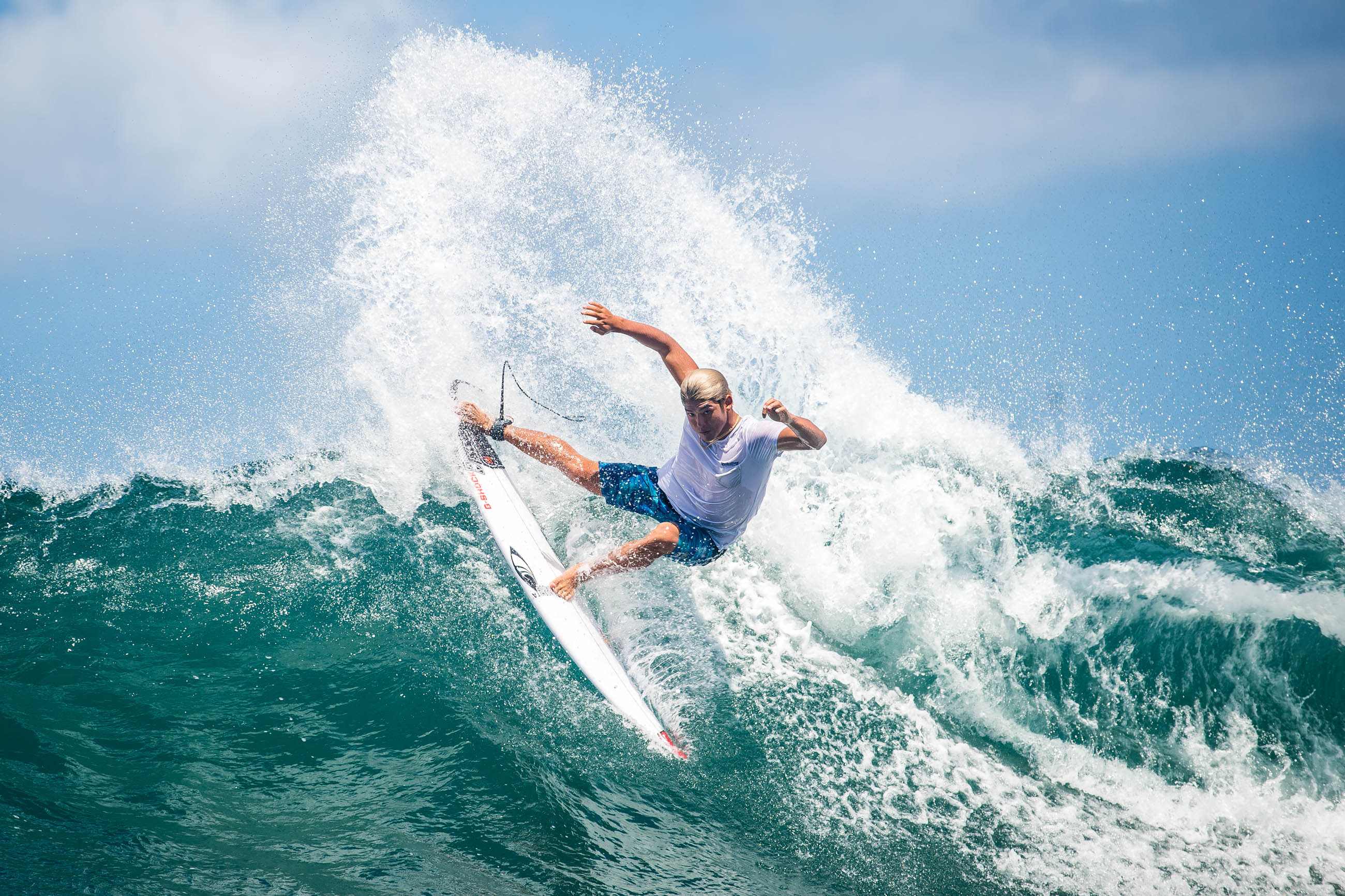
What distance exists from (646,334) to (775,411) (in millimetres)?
1462

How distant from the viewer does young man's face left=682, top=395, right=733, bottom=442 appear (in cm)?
438

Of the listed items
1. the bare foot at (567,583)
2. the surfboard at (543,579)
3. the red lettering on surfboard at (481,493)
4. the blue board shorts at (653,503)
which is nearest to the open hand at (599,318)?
the blue board shorts at (653,503)

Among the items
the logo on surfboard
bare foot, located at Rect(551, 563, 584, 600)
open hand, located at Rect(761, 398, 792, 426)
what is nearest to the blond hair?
open hand, located at Rect(761, 398, 792, 426)

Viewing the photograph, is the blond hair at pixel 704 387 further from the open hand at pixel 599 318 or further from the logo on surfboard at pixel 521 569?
the logo on surfboard at pixel 521 569

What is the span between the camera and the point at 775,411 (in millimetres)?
3957

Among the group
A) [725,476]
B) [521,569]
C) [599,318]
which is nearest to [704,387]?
[725,476]

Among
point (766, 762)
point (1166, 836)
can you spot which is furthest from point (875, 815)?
point (1166, 836)

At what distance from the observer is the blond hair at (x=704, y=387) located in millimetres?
4332

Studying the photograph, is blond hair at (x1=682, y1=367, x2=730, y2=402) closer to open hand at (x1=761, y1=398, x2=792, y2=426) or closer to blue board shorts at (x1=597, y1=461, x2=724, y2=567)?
open hand at (x1=761, y1=398, x2=792, y2=426)

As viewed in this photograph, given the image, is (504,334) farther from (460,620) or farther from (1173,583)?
(1173,583)

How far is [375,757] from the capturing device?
466 cm

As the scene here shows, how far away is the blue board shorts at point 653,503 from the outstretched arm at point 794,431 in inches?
37.7

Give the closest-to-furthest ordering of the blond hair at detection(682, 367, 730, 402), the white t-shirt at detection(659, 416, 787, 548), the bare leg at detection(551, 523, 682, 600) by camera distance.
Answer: the blond hair at detection(682, 367, 730, 402) → the white t-shirt at detection(659, 416, 787, 548) → the bare leg at detection(551, 523, 682, 600)

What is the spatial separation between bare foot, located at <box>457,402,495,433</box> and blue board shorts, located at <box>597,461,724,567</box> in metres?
1.68
